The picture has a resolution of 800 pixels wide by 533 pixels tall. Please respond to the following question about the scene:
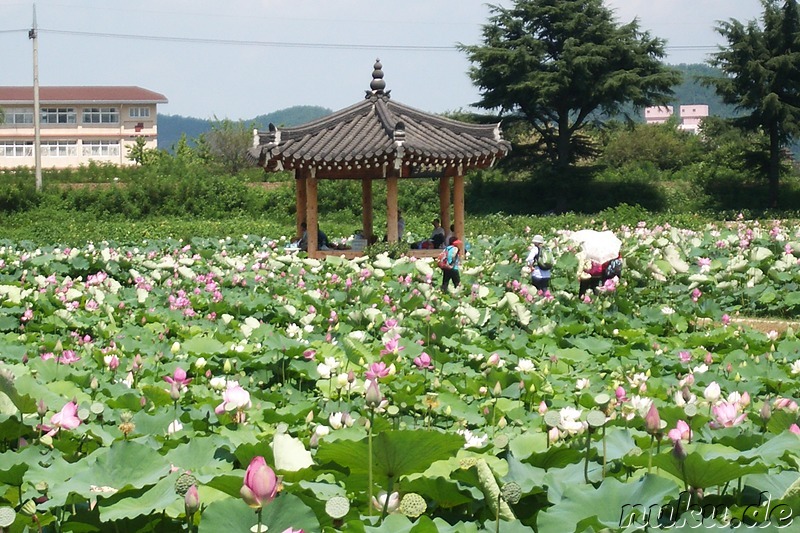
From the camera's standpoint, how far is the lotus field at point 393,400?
80.4 inches

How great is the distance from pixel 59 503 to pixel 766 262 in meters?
8.73

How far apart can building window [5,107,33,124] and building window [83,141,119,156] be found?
380 centimetres

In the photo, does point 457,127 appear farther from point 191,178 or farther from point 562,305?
point 191,178

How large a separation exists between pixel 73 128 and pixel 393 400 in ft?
195

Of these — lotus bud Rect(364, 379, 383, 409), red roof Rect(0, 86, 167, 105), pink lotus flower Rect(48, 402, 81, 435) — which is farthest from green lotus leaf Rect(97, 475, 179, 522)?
red roof Rect(0, 86, 167, 105)

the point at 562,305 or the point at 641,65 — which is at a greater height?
the point at 641,65

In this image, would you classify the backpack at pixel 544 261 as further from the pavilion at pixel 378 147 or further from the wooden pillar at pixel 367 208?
the wooden pillar at pixel 367 208

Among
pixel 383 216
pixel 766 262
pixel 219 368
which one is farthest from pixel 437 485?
pixel 383 216

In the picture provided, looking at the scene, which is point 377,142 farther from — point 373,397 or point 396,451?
point 396,451

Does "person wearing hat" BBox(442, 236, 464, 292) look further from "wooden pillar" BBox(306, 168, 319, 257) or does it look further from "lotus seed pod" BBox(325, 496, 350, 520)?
"lotus seed pod" BBox(325, 496, 350, 520)

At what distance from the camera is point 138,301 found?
756 centimetres

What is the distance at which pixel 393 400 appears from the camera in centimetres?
420

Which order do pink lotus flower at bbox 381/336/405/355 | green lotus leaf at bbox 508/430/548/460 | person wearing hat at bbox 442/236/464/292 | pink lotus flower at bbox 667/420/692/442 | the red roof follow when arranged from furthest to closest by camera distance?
the red roof → person wearing hat at bbox 442/236/464/292 → pink lotus flower at bbox 381/336/405/355 → green lotus leaf at bbox 508/430/548/460 → pink lotus flower at bbox 667/420/692/442

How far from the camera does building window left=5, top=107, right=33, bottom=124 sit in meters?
59.5
